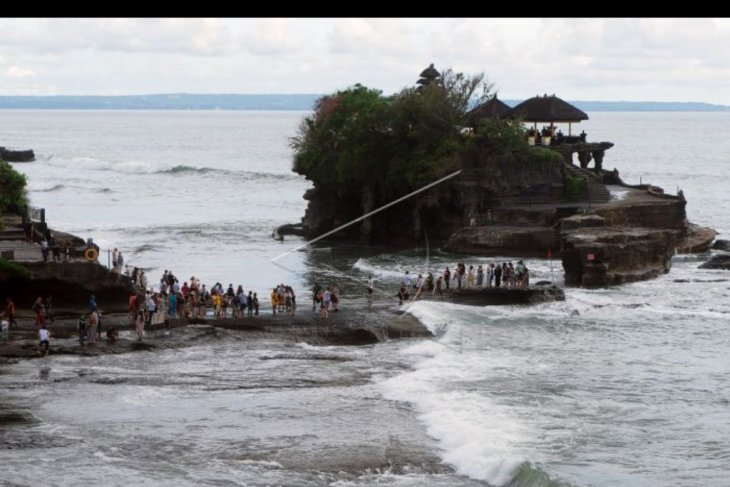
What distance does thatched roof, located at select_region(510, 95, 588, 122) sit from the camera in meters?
59.8

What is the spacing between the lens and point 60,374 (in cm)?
2842

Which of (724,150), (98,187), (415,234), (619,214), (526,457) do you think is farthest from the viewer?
(724,150)

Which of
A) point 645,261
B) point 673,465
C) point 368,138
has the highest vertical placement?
point 368,138

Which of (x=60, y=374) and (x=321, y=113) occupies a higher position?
(x=321, y=113)

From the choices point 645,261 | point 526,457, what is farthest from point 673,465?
point 645,261

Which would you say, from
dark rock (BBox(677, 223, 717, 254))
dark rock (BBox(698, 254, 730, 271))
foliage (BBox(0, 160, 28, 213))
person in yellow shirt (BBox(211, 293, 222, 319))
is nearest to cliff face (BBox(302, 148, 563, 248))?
dark rock (BBox(677, 223, 717, 254))

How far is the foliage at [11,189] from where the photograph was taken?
4681 cm

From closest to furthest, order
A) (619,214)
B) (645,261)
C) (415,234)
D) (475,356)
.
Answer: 1. (475,356)
2. (645,261)
3. (619,214)
4. (415,234)

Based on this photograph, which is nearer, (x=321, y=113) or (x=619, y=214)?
(x=619, y=214)

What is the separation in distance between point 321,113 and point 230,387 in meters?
35.6

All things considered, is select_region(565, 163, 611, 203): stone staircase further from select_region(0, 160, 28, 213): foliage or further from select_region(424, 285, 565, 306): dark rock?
select_region(0, 160, 28, 213): foliage

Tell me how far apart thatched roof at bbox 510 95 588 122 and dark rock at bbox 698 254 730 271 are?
39.5 ft

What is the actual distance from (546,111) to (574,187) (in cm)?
572

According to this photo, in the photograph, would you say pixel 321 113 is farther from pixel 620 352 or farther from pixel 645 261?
pixel 620 352
